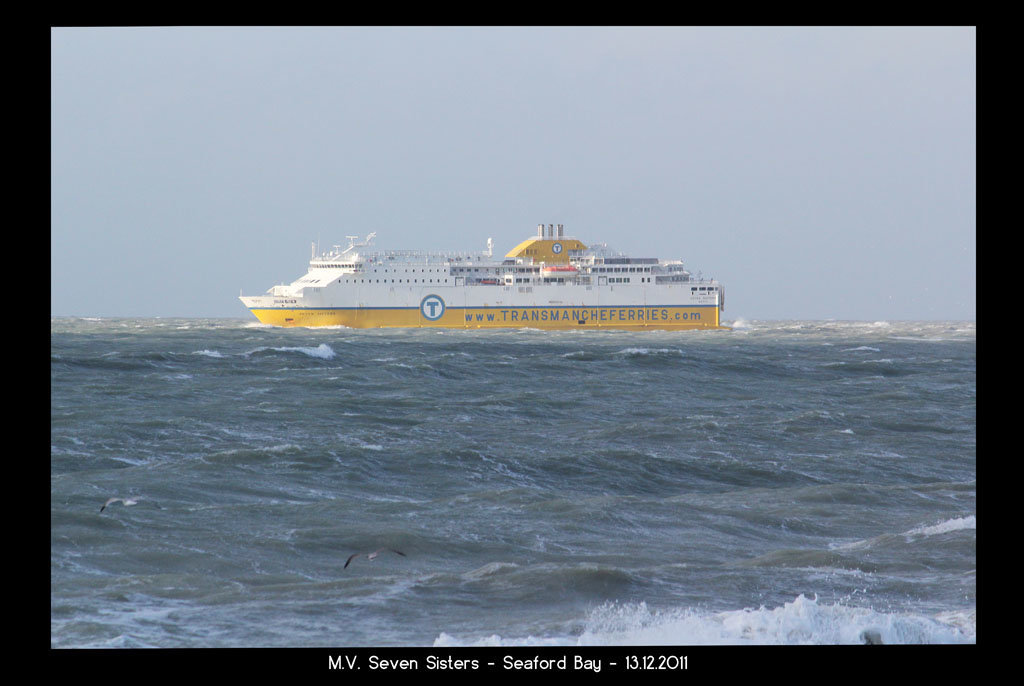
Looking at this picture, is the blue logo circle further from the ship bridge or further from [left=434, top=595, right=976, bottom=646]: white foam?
[left=434, top=595, right=976, bottom=646]: white foam

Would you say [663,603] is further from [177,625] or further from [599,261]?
[599,261]

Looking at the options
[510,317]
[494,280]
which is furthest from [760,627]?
[494,280]

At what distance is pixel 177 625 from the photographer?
8.03m

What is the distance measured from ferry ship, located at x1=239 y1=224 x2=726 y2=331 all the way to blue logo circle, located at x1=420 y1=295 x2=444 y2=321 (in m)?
0.07

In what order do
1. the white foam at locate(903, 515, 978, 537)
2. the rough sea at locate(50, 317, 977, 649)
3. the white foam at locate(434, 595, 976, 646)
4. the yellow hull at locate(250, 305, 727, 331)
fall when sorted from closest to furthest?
the white foam at locate(434, 595, 976, 646) < the rough sea at locate(50, 317, 977, 649) < the white foam at locate(903, 515, 978, 537) < the yellow hull at locate(250, 305, 727, 331)

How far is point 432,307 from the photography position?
62.8 m

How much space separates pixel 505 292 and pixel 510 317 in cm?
182

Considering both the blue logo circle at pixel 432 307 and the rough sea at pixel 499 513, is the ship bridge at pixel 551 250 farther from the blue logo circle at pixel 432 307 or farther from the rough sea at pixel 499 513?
Result: the rough sea at pixel 499 513

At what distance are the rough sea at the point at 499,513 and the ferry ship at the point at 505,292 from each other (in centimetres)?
3242

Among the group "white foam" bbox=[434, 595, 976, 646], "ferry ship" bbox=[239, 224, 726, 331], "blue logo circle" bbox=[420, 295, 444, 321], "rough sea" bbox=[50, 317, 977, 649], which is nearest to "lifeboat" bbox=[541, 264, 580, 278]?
"ferry ship" bbox=[239, 224, 726, 331]

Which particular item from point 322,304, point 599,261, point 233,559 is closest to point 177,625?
point 233,559

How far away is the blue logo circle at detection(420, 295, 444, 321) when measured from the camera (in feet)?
205

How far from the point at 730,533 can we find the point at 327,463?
7.29 m

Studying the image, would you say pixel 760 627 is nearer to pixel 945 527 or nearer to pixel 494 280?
pixel 945 527
